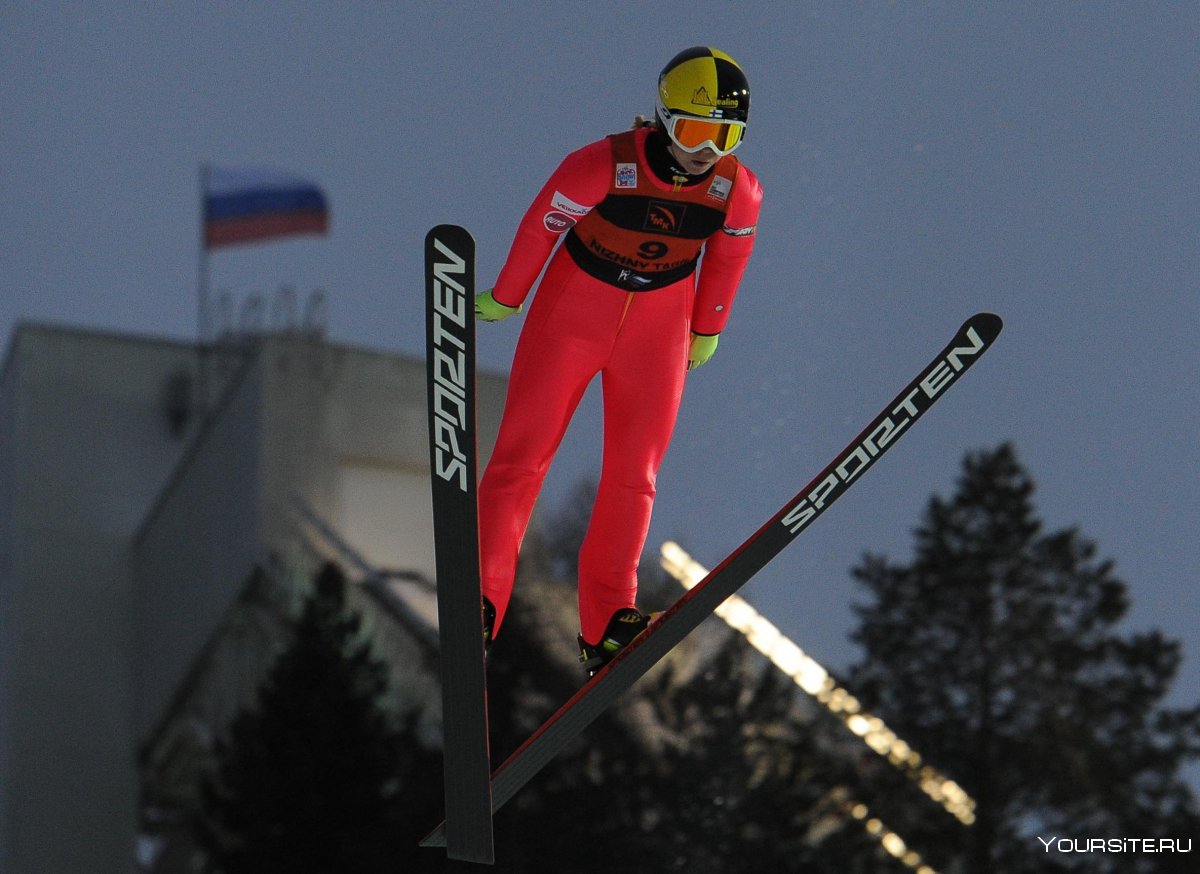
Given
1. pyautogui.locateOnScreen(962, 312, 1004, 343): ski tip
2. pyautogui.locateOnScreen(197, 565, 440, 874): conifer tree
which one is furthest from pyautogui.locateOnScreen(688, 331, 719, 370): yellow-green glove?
pyautogui.locateOnScreen(197, 565, 440, 874): conifer tree

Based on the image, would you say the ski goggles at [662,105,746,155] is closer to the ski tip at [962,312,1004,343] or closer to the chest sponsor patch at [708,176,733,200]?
the chest sponsor patch at [708,176,733,200]

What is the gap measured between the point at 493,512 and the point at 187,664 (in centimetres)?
2605

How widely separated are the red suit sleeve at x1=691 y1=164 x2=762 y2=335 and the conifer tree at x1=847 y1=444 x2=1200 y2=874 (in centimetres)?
1053

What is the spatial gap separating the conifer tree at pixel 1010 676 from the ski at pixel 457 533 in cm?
1091

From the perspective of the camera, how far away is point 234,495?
2764 centimetres

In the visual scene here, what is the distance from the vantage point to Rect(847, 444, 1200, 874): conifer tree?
15438 millimetres

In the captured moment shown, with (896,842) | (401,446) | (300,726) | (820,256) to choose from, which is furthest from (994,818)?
Result: (401,446)

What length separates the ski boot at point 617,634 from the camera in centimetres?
557

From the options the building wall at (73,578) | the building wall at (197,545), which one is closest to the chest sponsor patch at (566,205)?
the building wall at (197,545)

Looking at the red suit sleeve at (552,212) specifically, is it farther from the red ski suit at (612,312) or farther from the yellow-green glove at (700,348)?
the yellow-green glove at (700,348)

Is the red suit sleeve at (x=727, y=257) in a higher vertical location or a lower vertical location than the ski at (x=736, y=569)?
higher

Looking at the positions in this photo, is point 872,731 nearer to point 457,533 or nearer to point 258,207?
point 457,533

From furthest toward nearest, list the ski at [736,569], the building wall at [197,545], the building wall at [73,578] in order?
the building wall at [73,578]
the building wall at [197,545]
the ski at [736,569]

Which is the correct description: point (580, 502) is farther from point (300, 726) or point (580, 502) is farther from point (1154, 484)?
point (300, 726)
